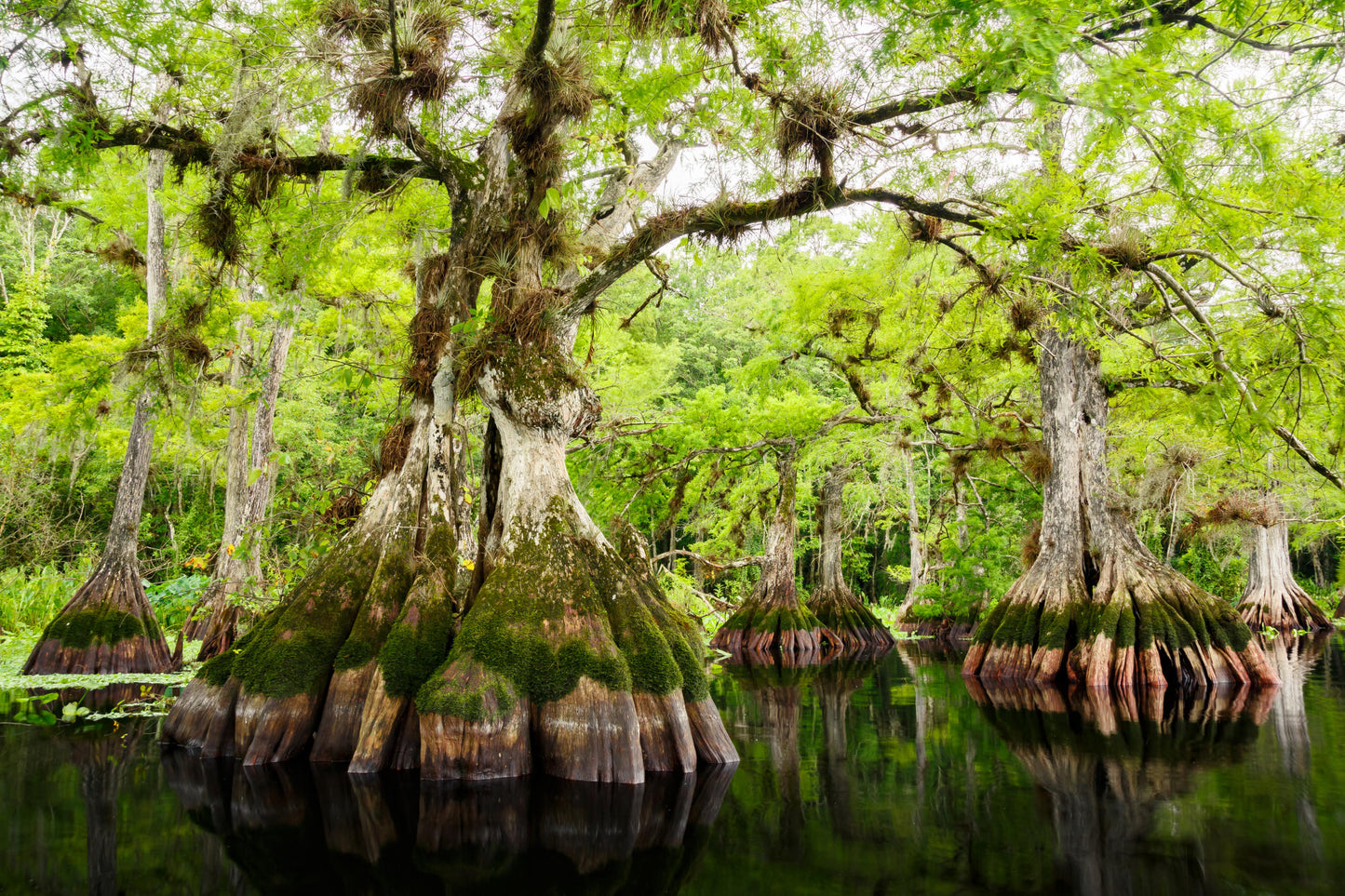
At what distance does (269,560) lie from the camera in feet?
34.3

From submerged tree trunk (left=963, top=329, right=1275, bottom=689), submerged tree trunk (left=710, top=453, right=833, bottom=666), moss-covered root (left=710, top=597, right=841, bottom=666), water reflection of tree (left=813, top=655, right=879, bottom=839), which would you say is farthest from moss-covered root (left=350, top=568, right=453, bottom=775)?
moss-covered root (left=710, top=597, right=841, bottom=666)

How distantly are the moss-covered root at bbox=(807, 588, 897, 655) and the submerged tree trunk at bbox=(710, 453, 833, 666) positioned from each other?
225 millimetres

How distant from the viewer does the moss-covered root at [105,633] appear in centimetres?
1159

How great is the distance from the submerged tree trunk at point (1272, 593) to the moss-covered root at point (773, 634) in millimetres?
13119

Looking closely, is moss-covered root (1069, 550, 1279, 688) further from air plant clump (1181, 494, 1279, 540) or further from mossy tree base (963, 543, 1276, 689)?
air plant clump (1181, 494, 1279, 540)

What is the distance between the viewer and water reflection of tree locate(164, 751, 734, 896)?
4547mm

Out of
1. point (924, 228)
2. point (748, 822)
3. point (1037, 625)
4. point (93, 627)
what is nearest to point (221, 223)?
point (924, 228)

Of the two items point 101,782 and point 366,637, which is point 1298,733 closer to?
point 366,637

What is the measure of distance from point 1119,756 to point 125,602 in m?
13.2

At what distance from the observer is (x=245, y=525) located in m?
12.1

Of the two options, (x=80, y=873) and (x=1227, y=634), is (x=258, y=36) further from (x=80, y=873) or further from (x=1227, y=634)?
(x=1227, y=634)

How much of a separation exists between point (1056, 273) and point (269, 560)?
32.7 feet

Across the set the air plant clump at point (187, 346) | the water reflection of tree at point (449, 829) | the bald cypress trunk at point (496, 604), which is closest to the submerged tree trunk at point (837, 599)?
the bald cypress trunk at point (496, 604)

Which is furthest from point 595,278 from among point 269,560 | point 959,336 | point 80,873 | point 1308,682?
point 1308,682
